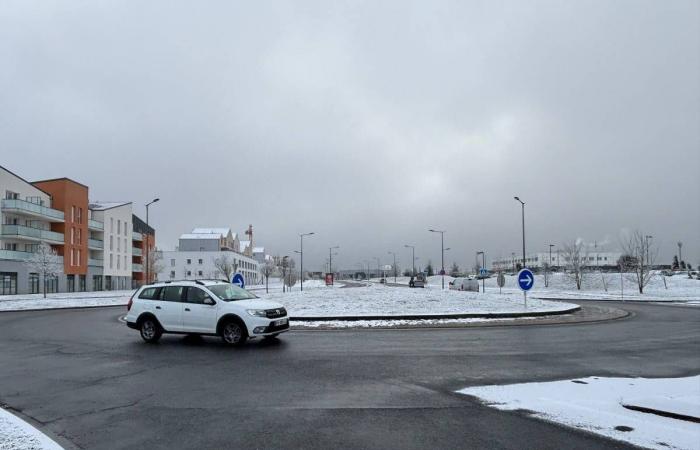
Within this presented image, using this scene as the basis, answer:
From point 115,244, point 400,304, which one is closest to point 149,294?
point 400,304

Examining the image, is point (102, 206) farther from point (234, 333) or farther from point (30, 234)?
point (234, 333)

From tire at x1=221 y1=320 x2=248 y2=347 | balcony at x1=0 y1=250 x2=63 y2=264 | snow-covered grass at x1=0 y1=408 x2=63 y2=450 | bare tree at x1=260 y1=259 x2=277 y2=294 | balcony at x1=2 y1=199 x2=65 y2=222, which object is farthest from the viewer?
bare tree at x1=260 y1=259 x2=277 y2=294

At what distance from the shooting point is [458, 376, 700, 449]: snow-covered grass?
19.6 feet

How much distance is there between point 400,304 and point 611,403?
17.6m

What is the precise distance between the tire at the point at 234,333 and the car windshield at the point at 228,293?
0.73 m

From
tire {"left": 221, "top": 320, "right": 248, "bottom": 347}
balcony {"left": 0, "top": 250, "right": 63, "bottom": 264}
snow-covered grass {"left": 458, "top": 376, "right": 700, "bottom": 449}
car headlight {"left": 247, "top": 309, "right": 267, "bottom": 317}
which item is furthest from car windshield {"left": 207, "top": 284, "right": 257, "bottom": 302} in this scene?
balcony {"left": 0, "top": 250, "right": 63, "bottom": 264}

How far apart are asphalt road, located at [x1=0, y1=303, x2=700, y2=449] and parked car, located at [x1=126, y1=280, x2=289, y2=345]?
48 centimetres

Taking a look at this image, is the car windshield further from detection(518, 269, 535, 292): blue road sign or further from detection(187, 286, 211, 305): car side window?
detection(518, 269, 535, 292): blue road sign

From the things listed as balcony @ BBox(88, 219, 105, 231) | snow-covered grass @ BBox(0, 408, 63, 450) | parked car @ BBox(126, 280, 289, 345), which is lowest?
snow-covered grass @ BBox(0, 408, 63, 450)

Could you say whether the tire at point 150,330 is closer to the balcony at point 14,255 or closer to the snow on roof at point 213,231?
the balcony at point 14,255

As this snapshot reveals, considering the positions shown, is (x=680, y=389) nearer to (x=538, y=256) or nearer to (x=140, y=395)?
(x=140, y=395)

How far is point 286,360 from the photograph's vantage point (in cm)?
1161

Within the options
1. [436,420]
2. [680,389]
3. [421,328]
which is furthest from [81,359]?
[680,389]

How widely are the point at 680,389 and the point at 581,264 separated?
7003cm
